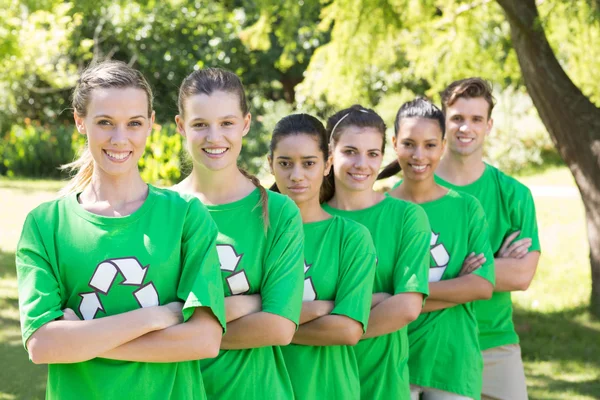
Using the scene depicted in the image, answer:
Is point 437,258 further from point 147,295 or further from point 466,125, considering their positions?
point 147,295

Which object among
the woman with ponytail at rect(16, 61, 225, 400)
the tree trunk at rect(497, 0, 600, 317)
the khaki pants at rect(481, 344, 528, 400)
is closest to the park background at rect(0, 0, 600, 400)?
the tree trunk at rect(497, 0, 600, 317)

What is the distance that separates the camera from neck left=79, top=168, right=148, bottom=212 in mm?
2719

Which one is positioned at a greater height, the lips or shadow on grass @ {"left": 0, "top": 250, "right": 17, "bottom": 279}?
the lips

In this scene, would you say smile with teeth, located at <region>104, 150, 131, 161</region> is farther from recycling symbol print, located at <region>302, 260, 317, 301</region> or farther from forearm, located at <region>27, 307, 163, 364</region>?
recycling symbol print, located at <region>302, 260, 317, 301</region>

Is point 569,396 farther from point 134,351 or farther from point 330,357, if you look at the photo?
point 134,351

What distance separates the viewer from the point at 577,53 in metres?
10.0

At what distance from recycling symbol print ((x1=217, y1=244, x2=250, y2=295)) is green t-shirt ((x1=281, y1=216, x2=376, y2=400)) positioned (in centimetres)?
41

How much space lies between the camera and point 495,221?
14.8ft

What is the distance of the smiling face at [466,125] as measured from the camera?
14.8 ft

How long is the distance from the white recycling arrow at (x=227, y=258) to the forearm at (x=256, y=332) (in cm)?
19

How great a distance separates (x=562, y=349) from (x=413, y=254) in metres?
4.63

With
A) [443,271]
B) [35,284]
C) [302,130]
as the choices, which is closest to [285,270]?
[302,130]

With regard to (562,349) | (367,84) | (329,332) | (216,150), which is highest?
(367,84)

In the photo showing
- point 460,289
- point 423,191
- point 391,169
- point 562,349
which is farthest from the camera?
point 562,349
